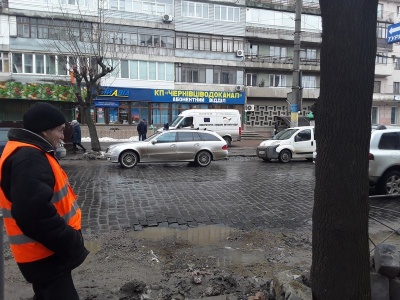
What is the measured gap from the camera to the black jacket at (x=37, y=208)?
209 cm

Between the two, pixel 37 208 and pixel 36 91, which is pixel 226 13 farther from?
pixel 37 208

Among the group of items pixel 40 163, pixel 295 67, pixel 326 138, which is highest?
pixel 295 67

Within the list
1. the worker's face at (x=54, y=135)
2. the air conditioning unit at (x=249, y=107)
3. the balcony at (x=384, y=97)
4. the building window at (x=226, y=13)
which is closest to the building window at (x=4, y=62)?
the building window at (x=226, y=13)

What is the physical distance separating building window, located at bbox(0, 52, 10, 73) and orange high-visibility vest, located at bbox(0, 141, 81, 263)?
96.6ft

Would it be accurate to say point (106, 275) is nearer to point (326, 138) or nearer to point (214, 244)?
point (214, 244)

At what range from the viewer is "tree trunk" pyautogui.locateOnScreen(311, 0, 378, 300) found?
7.77 ft

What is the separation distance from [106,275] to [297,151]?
42.6ft

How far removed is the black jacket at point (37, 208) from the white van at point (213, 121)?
70.0ft

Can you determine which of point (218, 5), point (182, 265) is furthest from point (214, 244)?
point (218, 5)

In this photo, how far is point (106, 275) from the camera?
13.6 feet

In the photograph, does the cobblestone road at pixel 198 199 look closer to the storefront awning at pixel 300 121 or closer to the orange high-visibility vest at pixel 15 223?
the orange high-visibility vest at pixel 15 223

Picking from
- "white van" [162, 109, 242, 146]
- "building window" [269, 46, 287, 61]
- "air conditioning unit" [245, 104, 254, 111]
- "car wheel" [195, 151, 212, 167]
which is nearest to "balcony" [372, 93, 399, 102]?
"building window" [269, 46, 287, 61]

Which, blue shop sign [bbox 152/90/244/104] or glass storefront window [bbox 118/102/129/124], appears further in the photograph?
blue shop sign [bbox 152/90/244/104]

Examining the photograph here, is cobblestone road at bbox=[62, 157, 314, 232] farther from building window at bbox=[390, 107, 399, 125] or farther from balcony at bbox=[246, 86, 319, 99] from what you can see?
building window at bbox=[390, 107, 399, 125]
